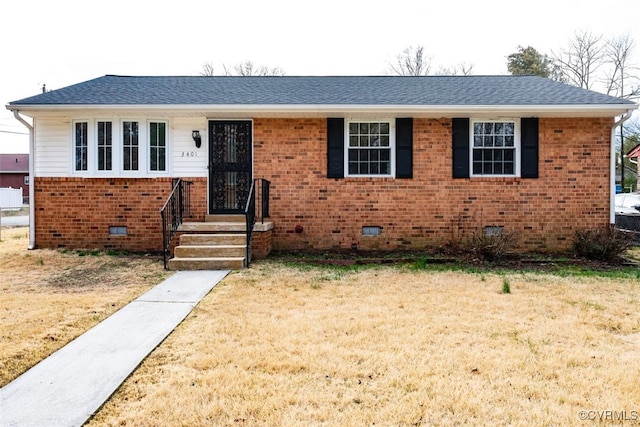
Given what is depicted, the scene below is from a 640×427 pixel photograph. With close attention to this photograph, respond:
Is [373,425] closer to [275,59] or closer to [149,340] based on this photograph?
[149,340]

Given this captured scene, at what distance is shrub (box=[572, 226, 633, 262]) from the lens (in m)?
7.33

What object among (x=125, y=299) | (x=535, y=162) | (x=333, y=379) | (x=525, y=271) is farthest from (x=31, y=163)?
(x=535, y=162)

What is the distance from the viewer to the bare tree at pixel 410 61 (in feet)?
86.8

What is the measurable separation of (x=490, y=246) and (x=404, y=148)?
2.59 m

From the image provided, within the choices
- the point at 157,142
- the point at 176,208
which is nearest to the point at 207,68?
the point at 157,142

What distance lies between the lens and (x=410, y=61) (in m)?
26.7

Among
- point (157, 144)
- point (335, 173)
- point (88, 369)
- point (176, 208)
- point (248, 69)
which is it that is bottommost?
point (88, 369)

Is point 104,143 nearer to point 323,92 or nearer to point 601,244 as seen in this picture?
point 323,92

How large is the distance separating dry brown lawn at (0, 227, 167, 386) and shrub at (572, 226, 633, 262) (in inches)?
293

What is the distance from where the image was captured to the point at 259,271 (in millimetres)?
6566

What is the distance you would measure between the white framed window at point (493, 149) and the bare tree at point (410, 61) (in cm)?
1924

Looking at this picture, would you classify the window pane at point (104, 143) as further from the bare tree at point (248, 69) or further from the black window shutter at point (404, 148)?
the bare tree at point (248, 69)

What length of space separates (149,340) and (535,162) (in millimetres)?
7930

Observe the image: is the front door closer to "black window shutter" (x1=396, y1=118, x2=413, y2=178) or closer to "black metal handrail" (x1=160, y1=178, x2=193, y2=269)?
"black metal handrail" (x1=160, y1=178, x2=193, y2=269)
